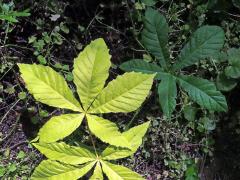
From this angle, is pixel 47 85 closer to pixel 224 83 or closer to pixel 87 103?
pixel 87 103

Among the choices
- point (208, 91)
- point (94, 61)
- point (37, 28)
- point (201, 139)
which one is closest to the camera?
point (94, 61)

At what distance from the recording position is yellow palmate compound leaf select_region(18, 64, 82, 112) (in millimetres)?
1679

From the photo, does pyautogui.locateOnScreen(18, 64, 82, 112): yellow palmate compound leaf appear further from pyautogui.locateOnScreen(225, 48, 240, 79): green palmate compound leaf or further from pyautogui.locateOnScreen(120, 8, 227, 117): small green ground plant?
pyautogui.locateOnScreen(225, 48, 240, 79): green palmate compound leaf

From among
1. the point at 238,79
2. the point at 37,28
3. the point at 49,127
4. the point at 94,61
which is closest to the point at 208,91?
the point at 238,79

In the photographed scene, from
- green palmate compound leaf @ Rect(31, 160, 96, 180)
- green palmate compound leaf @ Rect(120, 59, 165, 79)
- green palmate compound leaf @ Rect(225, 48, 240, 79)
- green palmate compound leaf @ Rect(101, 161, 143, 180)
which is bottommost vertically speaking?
A: green palmate compound leaf @ Rect(101, 161, 143, 180)

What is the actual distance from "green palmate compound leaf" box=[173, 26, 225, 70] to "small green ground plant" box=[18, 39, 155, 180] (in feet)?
0.82

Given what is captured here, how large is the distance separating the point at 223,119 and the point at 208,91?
0.41 m

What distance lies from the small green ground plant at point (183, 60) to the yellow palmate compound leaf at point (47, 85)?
34cm

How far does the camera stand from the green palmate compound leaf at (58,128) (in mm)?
1721

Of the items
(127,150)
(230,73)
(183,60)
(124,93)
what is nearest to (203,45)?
(183,60)

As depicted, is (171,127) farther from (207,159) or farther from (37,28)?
(37,28)

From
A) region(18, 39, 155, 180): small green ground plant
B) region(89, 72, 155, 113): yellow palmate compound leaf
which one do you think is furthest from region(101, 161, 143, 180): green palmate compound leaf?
region(89, 72, 155, 113): yellow palmate compound leaf

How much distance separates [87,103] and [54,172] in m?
0.30

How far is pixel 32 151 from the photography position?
207cm
